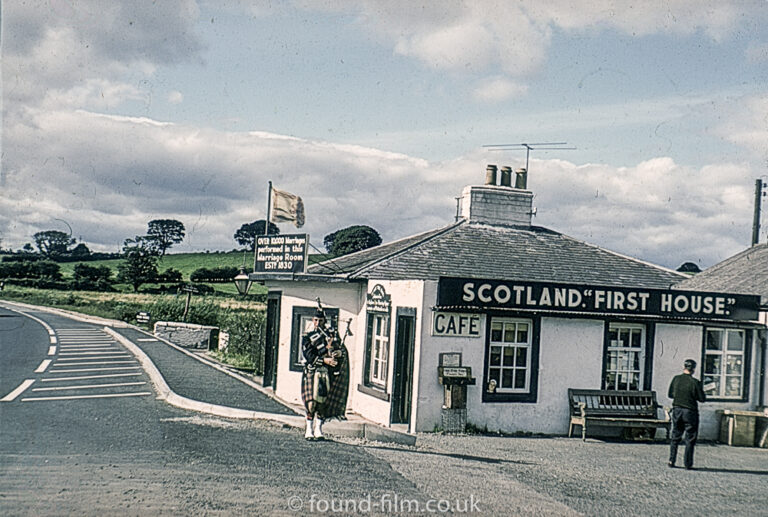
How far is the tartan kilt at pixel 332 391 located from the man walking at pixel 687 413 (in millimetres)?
5095

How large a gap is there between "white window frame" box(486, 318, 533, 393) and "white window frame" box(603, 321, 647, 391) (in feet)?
5.47

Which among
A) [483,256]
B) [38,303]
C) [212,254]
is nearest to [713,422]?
[483,256]

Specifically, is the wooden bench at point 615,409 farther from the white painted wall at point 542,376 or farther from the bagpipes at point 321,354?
the bagpipes at point 321,354

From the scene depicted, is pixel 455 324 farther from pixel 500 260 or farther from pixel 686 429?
pixel 500 260

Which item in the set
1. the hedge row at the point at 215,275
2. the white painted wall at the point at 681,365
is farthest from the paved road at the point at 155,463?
the hedge row at the point at 215,275

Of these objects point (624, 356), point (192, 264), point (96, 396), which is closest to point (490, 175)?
point (624, 356)

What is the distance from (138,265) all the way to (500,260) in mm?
54321

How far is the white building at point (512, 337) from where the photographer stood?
13.4m

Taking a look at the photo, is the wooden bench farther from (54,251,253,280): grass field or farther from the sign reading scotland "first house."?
(54,251,253,280): grass field

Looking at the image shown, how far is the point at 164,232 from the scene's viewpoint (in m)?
78.7

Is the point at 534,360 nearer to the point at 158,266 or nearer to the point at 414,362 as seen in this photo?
the point at 414,362

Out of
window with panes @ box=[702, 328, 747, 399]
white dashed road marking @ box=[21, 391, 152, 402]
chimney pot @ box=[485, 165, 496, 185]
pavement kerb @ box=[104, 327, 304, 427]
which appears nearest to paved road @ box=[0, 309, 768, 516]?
white dashed road marking @ box=[21, 391, 152, 402]

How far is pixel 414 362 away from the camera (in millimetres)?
13406

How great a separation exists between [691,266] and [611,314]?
138ft
